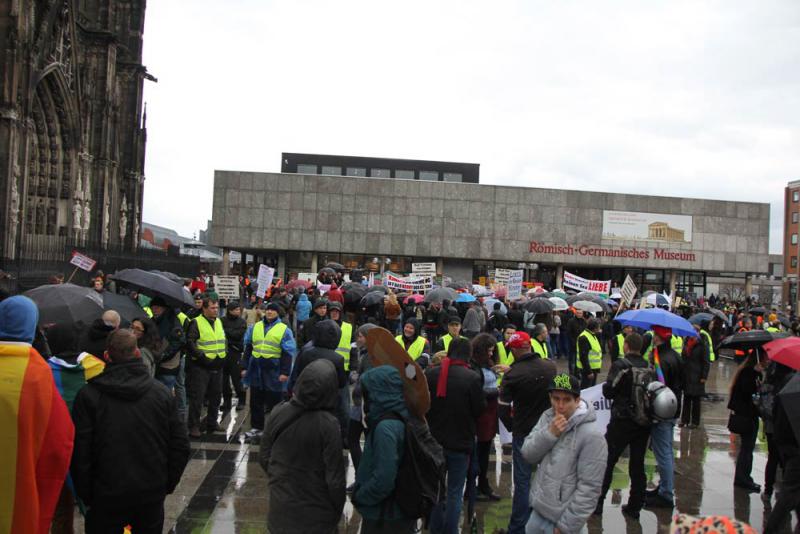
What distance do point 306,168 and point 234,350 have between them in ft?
208

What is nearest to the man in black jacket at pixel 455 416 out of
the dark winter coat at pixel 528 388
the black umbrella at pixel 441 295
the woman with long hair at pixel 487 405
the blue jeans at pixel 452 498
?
the blue jeans at pixel 452 498

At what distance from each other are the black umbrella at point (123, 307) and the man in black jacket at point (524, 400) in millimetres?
4190

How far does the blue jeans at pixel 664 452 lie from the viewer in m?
7.17

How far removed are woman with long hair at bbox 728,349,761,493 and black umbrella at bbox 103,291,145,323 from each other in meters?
6.65

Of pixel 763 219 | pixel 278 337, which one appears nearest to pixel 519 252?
pixel 763 219

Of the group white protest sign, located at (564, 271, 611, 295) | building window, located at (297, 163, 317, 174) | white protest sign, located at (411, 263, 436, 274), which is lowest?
white protest sign, located at (564, 271, 611, 295)

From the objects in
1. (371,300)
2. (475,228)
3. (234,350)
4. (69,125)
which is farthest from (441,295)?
(475,228)

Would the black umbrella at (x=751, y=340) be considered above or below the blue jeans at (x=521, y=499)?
above

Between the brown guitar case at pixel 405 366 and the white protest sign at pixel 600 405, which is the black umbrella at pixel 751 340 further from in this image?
the brown guitar case at pixel 405 366

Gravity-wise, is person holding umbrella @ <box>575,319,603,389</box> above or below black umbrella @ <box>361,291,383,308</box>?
below

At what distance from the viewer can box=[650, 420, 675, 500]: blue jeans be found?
717 centimetres

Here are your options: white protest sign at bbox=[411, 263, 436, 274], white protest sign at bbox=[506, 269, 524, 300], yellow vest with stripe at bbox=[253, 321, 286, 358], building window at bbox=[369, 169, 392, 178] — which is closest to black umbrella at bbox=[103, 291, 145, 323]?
yellow vest with stripe at bbox=[253, 321, 286, 358]

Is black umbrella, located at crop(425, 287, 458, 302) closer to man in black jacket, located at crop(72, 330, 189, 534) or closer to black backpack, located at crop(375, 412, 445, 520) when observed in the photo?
black backpack, located at crop(375, 412, 445, 520)

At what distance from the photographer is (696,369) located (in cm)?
1157
